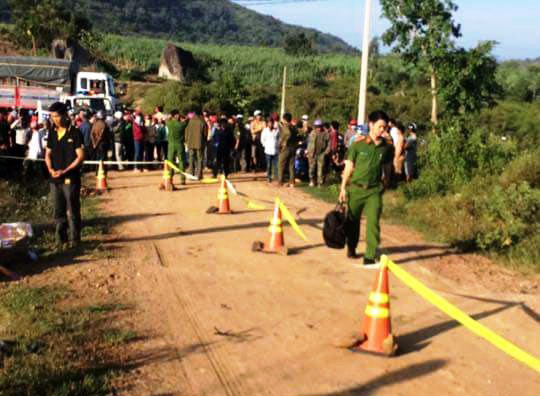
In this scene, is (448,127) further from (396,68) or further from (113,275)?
(396,68)

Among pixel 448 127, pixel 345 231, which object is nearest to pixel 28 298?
pixel 345 231

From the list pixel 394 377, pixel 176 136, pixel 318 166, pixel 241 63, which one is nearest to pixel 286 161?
pixel 318 166

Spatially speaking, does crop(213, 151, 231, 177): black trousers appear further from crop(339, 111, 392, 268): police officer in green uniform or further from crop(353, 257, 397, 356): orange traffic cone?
crop(353, 257, 397, 356): orange traffic cone

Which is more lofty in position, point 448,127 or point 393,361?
point 448,127

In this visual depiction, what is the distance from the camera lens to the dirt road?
5.57m

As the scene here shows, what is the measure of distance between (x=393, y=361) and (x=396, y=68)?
64.3m

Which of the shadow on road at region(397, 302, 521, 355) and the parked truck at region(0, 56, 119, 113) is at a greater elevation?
the parked truck at region(0, 56, 119, 113)

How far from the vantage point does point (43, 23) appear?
58.9m

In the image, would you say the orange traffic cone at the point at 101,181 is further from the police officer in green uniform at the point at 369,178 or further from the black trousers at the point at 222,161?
the police officer in green uniform at the point at 369,178

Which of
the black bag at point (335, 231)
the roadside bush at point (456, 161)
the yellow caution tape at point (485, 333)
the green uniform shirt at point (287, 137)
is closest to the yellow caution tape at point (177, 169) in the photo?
the green uniform shirt at point (287, 137)

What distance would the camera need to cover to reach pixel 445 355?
6.18 meters

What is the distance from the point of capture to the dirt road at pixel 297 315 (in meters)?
5.57

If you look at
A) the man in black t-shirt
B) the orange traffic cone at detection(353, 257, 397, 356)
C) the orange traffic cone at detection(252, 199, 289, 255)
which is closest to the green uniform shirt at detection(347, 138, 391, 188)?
the orange traffic cone at detection(252, 199, 289, 255)

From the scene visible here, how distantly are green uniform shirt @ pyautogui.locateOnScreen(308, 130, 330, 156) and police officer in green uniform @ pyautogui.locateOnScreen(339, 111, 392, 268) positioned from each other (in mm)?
8614
